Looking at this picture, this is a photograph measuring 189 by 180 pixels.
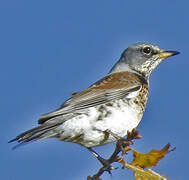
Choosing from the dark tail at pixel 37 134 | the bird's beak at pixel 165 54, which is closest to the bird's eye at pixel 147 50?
the bird's beak at pixel 165 54

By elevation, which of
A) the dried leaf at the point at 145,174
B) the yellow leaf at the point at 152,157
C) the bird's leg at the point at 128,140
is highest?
the bird's leg at the point at 128,140

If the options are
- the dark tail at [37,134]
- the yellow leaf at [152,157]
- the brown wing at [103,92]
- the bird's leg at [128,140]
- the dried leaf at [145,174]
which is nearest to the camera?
the dried leaf at [145,174]

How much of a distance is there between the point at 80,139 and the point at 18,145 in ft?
5.30

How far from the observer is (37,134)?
4.85 metres

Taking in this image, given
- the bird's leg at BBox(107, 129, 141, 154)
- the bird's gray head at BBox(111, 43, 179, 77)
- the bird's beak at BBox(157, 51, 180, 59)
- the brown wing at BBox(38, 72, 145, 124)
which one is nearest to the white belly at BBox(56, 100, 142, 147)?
the brown wing at BBox(38, 72, 145, 124)

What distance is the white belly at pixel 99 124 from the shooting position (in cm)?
562

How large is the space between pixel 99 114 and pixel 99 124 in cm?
14

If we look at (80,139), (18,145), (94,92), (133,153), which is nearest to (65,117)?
(80,139)

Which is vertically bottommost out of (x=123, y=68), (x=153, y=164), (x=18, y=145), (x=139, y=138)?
(x=153, y=164)

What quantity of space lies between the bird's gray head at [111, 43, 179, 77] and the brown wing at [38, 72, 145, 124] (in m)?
0.45

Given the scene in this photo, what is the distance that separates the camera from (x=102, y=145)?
19.6 feet

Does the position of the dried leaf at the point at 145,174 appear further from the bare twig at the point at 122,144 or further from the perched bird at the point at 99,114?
the perched bird at the point at 99,114

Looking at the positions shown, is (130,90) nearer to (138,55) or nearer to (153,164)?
(138,55)

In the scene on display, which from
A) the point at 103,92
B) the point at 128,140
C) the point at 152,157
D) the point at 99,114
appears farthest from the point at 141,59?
the point at 152,157
